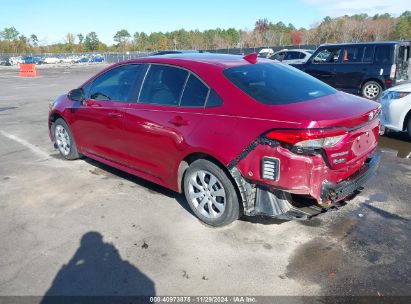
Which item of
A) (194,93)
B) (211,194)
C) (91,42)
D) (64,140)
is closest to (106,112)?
(194,93)

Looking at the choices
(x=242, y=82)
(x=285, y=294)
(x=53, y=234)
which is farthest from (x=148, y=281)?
(x=242, y=82)

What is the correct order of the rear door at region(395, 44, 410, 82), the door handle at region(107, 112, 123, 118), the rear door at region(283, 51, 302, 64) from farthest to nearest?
the rear door at region(283, 51, 302, 64) → the rear door at region(395, 44, 410, 82) → the door handle at region(107, 112, 123, 118)

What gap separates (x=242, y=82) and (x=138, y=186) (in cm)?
215

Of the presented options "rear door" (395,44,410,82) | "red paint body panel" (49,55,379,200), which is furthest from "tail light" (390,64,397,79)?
"red paint body panel" (49,55,379,200)

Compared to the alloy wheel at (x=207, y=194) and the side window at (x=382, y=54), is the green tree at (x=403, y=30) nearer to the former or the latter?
the side window at (x=382, y=54)

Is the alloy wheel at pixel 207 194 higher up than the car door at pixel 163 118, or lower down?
lower down

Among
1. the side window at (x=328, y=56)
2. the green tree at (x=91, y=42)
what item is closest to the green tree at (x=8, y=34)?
the green tree at (x=91, y=42)

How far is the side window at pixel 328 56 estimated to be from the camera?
1184 centimetres

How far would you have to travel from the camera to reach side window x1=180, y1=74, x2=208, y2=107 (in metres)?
3.76

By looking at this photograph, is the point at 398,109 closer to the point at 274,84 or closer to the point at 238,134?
the point at 274,84

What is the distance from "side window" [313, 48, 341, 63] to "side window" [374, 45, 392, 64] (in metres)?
1.14

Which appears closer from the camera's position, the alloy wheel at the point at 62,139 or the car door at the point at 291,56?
the alloy wheel at the point at 62,139

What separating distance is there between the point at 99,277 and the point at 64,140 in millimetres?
3549

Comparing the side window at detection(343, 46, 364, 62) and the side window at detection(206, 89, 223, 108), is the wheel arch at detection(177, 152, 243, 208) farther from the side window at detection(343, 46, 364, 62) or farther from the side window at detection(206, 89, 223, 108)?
the side window at detection(343, 46, 364, 62)
